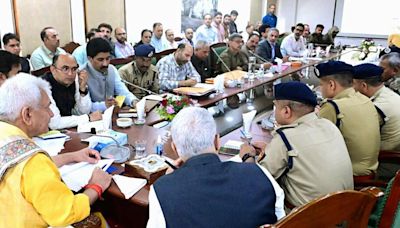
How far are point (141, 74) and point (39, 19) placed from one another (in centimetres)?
248

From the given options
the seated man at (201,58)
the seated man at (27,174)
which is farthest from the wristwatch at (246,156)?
the seated man at (201,58)

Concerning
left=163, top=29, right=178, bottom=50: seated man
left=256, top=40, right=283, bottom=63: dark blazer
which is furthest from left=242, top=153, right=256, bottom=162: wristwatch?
left=163, top=29, right=178, bottom=50: seated man

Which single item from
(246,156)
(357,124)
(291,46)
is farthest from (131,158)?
(291,46)

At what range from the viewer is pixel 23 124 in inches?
54.8

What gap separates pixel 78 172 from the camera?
1.70 m

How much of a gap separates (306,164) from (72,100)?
1.88 meters

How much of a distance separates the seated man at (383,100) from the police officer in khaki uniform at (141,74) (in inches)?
73.2

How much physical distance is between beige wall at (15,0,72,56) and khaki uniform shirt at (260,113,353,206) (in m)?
4.47

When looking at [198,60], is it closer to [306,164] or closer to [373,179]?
[373,179]

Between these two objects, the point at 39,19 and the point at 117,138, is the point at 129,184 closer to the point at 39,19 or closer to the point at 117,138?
the point at 117,138

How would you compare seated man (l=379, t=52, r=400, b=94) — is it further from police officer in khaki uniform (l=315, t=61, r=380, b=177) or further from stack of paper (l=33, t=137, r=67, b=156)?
stack of paper (l=33, t=137, r=67, b=156)

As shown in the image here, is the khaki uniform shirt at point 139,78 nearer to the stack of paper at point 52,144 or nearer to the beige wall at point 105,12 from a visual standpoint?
the stack of paper at point 52,144

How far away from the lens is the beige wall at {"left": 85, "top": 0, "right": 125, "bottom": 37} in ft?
19.1

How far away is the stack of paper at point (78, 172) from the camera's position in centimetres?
161
